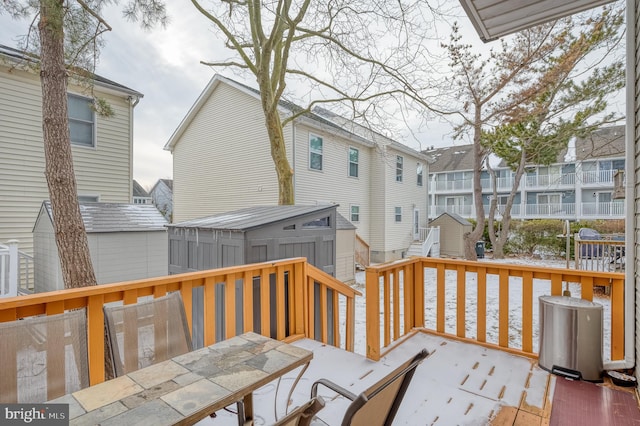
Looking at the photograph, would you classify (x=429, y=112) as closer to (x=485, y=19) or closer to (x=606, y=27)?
(x=606, y=27)

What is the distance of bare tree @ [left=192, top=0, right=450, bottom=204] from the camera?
6.87 metres

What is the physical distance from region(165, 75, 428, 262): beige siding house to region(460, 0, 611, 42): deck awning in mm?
6605

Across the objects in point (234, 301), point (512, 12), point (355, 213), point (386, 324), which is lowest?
point (386, 324)

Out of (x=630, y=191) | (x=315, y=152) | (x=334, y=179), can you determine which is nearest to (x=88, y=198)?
(x=315, y=152)

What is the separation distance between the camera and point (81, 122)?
8102 mm

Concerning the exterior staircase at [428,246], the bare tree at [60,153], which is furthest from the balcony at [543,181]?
the bare tree at [60,153]

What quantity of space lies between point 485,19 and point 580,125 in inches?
320

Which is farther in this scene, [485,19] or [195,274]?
[485,19]

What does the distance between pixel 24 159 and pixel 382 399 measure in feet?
31.6

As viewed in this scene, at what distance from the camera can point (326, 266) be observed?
15.2 feet

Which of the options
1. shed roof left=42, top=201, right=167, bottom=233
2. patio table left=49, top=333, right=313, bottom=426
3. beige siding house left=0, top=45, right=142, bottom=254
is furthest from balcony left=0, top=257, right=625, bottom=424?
beige siding house left=0, top=45, right=142, bottom=254

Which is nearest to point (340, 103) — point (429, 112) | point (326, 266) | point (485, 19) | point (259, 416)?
point (429, 112)

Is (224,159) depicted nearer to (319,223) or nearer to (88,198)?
(88,198)

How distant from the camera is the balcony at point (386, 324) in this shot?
2096 millimetres
